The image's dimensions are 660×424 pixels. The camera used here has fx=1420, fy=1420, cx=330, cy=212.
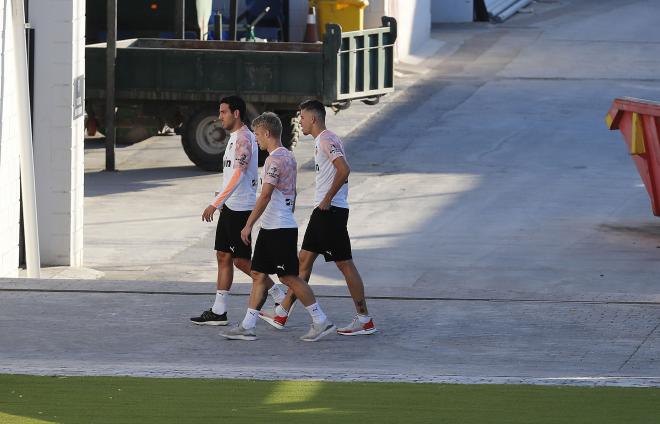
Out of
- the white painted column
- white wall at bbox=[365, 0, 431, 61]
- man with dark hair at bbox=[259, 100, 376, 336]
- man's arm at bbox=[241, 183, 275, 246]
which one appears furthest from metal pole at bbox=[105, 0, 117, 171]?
white wall at bbox=[365, 0, 431, 61]

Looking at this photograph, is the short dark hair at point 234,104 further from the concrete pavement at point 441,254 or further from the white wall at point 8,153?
the white wall at point 8,153

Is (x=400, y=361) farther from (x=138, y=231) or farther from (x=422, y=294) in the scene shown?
(x=138, y=231)

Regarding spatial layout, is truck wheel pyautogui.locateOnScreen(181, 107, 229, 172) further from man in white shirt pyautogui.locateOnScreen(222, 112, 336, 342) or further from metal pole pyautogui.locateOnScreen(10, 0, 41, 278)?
man in white shirt pyautogui.locateOnScreen(222, 112, 336, 342)

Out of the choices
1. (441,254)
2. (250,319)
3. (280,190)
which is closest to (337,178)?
(280,190)

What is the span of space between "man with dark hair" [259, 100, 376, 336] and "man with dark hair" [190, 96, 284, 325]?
0.43 m

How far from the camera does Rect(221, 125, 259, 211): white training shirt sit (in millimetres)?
10656

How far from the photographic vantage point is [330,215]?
1069cm

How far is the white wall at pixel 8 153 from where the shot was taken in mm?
13297

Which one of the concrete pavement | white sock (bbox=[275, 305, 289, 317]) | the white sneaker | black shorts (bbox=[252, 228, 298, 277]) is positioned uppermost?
black shorts (bbox=[252, 228, 298, 277])

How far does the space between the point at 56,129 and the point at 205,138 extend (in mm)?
6279

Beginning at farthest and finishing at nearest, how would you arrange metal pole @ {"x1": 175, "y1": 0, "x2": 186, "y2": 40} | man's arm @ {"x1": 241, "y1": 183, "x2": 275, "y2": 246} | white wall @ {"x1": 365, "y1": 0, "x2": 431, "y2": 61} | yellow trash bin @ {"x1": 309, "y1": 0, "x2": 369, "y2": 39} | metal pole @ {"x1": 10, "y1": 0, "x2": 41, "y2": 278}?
white wall @ {"x1": 365, "y1": 0, "x2": 431, "y2": 61} < yellow trash bin @ {"x1": 309, "y1": 0, "x2": 369, "y2": 39} < metal pole @ {"x1": 175, "y1": 0, "x2": 186, "y2": 40} < metal pole @ {"x1": 10, "y1": 0, "x2": 41, "y2": 278} < man's arm @ {"x1": 241, "y1": 183, "x2": 275, "y2": 246}

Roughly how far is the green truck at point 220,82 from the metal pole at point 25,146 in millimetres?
7348

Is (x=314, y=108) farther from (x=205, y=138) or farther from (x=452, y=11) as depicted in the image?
(x=452, y=11)

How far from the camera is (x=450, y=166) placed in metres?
21.4
